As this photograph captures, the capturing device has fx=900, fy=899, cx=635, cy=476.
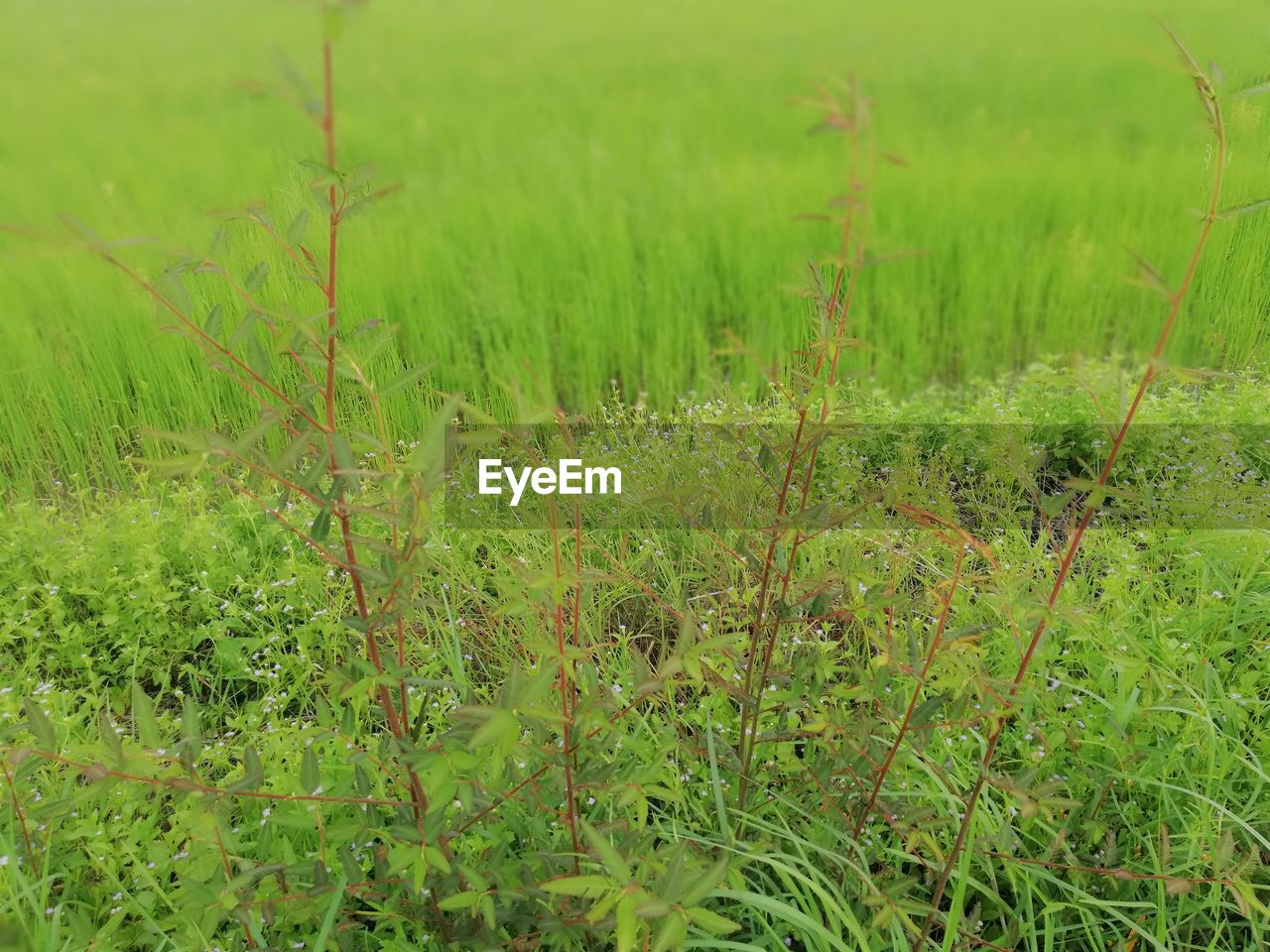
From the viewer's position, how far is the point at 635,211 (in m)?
3.55

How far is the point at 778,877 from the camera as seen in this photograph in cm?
125

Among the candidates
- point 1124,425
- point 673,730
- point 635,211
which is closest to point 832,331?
point 1124,425

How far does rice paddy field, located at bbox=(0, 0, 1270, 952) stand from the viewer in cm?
90

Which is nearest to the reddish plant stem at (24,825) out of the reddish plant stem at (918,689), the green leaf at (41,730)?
the green leaf at (41,730)

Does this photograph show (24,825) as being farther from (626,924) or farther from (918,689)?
(918,689)

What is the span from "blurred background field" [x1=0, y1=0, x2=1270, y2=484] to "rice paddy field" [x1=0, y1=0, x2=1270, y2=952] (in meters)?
0.03

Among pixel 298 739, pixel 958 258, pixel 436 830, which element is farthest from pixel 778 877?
pixel 958 258

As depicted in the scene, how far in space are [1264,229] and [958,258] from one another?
1.00 m

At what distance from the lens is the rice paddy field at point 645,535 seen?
2.97 feet

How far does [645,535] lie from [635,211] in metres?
1.97

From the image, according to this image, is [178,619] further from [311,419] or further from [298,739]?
[311,419]

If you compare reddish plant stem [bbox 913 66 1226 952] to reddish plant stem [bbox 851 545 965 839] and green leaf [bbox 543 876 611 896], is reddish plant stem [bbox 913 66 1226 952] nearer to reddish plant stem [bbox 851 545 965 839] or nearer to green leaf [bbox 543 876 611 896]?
reddish plant stem [bbox 851 545 965 839]

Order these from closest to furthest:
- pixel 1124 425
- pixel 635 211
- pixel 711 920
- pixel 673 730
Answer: pixel 711 920 < pixel 1124 425 < pixel 673 730 < pixel 635 211

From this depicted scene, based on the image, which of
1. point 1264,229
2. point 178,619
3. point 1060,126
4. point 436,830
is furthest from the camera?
point 1060,126
